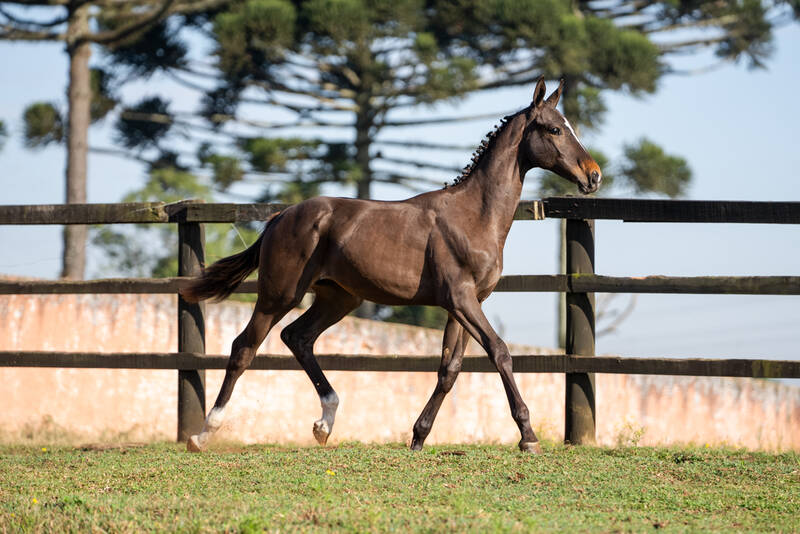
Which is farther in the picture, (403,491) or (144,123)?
(144,123)

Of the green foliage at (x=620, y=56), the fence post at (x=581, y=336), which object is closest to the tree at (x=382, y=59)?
the green foliage at (x=620, y=56)

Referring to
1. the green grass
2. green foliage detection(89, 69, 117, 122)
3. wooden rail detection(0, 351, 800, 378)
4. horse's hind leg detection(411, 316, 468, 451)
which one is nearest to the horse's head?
horse's hind leg detection(411, 316, 468, 451)

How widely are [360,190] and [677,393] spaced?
13.4 m

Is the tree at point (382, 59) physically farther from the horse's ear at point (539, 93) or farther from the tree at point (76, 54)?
the horse's ear at point (539, 93)

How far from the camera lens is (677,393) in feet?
44.8

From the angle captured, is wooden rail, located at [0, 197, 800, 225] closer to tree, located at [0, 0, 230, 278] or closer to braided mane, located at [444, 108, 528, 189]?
braided mane, located at [444, 108, 528, 189]

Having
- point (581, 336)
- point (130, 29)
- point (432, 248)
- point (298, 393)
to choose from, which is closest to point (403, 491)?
point (432, 248)

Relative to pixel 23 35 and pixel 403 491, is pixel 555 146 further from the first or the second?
pixel 23 35

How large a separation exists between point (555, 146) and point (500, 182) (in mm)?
408

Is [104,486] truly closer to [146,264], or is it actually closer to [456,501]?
[456,501]

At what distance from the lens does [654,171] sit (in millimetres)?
24922

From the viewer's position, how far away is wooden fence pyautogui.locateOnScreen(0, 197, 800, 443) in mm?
6414

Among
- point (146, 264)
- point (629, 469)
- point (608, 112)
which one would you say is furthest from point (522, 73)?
point (629, 469)

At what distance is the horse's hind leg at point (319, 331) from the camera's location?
623 centimetres
